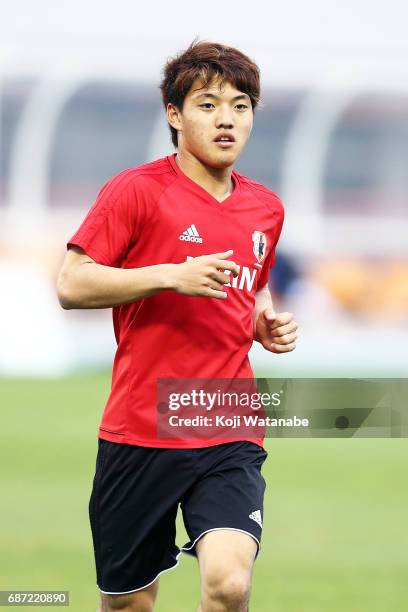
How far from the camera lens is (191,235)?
4.40 meters

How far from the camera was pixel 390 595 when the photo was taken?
6191 millimetres

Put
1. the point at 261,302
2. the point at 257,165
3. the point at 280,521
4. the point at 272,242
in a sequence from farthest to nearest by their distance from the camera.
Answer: the point at 257,165, the point at 280,521, the point at 261,302, the point at 272,242

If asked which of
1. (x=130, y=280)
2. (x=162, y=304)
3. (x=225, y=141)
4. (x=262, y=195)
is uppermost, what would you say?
(x=225, y=141)

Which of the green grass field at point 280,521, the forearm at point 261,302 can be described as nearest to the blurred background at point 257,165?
the green grass field at point 280,521

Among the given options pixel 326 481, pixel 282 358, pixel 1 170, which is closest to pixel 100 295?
pixel 326 481

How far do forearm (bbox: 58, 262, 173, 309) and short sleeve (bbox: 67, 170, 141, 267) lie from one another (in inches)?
2.4

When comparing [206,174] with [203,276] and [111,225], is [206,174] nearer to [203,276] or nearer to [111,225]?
[111,225]

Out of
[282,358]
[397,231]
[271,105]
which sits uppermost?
[271,105]

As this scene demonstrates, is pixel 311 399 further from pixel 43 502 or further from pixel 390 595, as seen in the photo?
pixel 43 502

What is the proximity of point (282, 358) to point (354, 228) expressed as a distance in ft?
11.5

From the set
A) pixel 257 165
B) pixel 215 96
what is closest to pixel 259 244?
pixel 215 96

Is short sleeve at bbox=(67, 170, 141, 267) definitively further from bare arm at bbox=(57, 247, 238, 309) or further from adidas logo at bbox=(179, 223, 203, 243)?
adidas logo at bbox=(179, 223, 203, 243)

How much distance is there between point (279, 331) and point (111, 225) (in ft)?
2.30

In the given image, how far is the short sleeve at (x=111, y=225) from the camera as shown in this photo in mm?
4289
